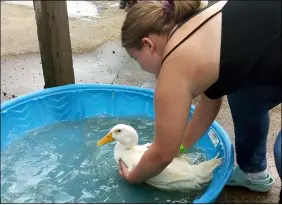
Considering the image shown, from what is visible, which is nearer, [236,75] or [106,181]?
[236,75]

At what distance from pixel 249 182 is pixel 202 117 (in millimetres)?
373

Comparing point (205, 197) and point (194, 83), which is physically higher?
point (194, 83)

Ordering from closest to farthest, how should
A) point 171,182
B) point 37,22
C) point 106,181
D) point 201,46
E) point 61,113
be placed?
point 201,46 < point 171,182 < point 106,181 < point 37,22 < point 61,113

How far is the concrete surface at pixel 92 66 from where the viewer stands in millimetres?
1887

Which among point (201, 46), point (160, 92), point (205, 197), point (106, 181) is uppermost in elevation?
point (201, 46)

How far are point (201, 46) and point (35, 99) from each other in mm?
1200

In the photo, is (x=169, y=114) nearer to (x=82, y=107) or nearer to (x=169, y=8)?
(x=169, y=8)

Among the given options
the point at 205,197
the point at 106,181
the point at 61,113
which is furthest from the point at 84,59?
the point at 205,197

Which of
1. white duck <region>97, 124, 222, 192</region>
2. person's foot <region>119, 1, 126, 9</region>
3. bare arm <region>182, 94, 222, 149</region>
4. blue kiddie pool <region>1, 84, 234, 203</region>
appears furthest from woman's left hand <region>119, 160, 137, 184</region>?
person's foot <region>119, 1, 126, 9</region>

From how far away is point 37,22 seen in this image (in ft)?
6.84

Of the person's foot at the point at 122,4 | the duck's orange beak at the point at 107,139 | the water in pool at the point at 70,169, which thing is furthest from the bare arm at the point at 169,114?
the person's foot at the point at 122,4

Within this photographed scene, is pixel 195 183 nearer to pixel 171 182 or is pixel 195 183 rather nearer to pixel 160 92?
pixel 171 182

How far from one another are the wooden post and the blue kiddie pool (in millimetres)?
94

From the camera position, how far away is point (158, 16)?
1230 mm
